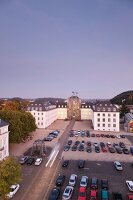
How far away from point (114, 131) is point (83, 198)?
168 feet

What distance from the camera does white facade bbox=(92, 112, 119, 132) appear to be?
76062 mm

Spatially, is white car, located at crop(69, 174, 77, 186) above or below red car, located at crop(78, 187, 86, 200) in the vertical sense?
above

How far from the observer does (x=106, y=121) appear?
76875mm

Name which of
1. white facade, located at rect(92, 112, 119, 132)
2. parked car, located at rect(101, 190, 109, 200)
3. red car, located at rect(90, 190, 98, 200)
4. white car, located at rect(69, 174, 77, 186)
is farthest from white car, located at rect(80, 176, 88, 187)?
white facade, located at rect(92, 112, 119, 132)

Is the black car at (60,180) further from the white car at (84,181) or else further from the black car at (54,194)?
the white car at (84,181)

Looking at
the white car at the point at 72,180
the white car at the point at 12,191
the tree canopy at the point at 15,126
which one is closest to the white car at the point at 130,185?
the white car at the point at 72,180

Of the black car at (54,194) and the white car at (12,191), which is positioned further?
the white car at (12,191)

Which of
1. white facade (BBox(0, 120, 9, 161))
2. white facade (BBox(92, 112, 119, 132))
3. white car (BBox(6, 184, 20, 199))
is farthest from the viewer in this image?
white facade (BBox(92, 112, 119, 132))

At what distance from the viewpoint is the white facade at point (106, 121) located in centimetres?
7606

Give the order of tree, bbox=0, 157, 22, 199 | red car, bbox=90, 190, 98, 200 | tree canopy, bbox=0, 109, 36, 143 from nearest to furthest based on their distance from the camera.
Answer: tree, bbox=0, 157, 22, 199 → red car, bbox=90, 190, 98, 200 → tree canopy, bbox=0, 109, 36, 143

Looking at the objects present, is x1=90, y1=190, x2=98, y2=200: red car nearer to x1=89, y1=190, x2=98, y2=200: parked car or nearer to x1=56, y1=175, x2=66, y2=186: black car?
x1=89, y1=190, x2=98, y2=200: parked car

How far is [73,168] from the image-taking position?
3741 cm

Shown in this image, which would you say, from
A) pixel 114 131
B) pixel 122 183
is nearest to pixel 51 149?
pixel 122 183

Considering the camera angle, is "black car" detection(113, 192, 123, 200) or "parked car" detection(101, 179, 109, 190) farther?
"parked car" detection(101, 179, 109, 190)
